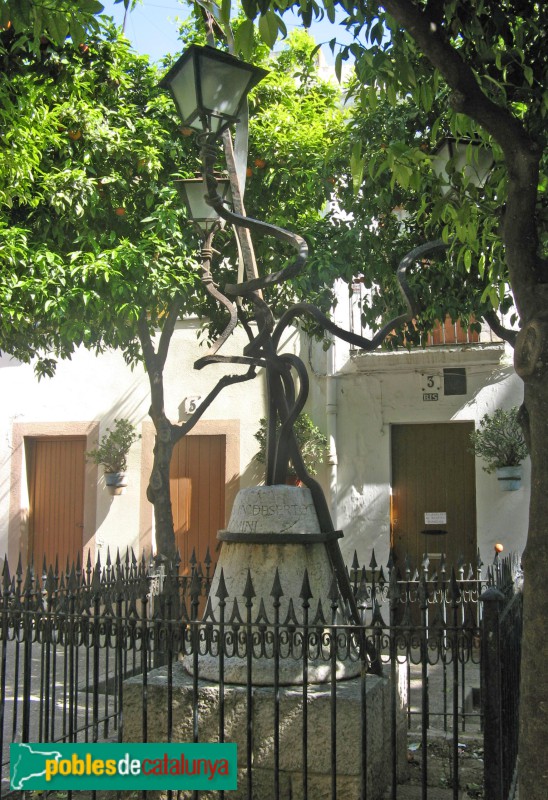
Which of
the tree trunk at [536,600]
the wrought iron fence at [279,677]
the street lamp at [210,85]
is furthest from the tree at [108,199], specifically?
the tree trunk at [536,600]

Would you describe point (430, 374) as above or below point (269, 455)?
above

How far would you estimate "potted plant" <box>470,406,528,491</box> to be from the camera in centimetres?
988

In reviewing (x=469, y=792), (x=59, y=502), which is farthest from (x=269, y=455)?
(x=59, y=502)

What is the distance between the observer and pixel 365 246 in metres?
8.03

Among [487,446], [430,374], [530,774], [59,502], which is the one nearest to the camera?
[530,774]

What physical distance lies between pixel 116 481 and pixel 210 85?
335 inches

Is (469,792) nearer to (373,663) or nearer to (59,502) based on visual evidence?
(373,663)

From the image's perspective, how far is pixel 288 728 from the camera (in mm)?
3873

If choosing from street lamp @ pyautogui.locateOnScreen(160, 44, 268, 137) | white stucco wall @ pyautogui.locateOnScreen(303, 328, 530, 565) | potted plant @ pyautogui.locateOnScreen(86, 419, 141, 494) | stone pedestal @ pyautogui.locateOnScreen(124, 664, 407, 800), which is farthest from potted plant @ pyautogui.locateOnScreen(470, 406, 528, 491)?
street lamp @ pyautogui.locateOnScreen(160, 44, 268, 137)

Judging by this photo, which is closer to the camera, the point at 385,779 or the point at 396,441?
the point at 385,779

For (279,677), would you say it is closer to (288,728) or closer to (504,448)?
(288,728)

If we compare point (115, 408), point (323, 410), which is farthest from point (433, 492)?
point (115, 408)

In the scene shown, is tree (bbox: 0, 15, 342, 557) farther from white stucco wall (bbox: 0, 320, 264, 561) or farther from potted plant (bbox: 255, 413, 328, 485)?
white stucco wall (bbox: 0, 320, 264, 561)

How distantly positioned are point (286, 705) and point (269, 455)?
1.37m
